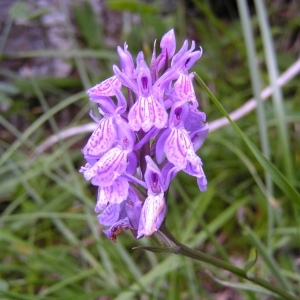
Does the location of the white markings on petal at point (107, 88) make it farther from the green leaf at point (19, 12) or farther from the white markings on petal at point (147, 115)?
the green leaf at point (19, 12)

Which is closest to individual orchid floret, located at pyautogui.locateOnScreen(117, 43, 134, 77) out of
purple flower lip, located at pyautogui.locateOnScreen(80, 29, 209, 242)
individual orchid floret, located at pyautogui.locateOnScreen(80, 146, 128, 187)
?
purple flower lip, located at pyautogui.locateOnScreen(80, 29, 209, 242)

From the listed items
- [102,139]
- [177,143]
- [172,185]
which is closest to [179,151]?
[177,143]

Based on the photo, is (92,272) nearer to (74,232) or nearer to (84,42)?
(74,232)

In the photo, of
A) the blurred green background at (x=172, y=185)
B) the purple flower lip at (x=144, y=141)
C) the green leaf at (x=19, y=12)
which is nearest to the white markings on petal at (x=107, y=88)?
the purple flower lip at (x=144, y=141)

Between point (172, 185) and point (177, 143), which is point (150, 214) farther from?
point (172, 185)

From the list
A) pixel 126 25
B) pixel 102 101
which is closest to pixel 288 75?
pixel 126 25

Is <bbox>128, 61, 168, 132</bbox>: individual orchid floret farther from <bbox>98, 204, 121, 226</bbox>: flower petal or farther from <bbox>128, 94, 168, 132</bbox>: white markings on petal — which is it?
<bbox>98, 204, 121, 226</bbox>: flower petal

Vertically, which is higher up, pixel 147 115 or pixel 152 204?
pixel 147 115
